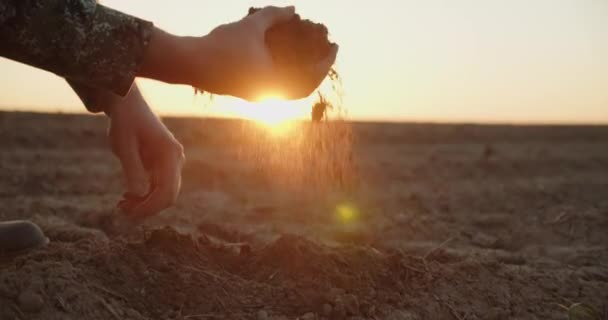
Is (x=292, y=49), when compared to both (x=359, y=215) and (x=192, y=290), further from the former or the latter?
(x=359, y=215)

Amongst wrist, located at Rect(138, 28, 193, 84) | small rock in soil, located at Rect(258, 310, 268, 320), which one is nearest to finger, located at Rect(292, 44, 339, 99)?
wrist, located at Rect(138, 28, 193, 84)

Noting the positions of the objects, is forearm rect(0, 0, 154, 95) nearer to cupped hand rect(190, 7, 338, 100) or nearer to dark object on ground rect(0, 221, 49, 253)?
cupped hand rect(190, 7, 338, 100)

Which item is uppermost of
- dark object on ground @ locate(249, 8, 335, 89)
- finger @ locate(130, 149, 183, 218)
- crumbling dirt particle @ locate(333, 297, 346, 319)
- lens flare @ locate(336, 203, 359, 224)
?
dark object on ground @ locate(249, 8, 335, 89)

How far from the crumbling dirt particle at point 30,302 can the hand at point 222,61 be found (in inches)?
31.3

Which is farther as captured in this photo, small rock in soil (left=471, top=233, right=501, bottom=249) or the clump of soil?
small rock in soil (left=471, top=233, right=501, bottom=249)

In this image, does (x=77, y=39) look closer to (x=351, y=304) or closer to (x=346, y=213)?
(x=351, y=304)

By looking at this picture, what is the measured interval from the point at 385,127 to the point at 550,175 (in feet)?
22.2

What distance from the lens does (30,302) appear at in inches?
74.6

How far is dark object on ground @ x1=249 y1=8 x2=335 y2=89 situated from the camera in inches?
66.4

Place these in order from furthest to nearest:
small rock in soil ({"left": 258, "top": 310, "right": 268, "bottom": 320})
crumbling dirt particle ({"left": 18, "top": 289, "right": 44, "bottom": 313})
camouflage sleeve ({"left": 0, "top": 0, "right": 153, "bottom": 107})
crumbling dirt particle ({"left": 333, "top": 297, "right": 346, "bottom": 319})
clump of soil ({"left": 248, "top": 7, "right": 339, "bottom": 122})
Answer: crumbling dirt particle ({"left": 333, "top": 297, "right": 346, "bottom": 319})
small rock in soil ({"left": 258, "top": 310, "right": 268, "bottom": 320})
crumbling dirt particle ({"left": 18, "top": 289, "right": 44, "bottom": 313})
clump of soil ({"left": 248, "top": 7, "right": 339, "bottom": 122})
camouflage sleeve ({"left": 0, "top": 0, "right": 153, "bottom": 107})

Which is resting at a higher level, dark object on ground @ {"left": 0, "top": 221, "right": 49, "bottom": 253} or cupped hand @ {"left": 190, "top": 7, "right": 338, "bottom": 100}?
cupped hand @ {"left": 190, "top": 7, "right": 338, "bottom": 100}

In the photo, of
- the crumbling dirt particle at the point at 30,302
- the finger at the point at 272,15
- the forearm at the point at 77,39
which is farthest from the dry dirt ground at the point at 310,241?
the finger at the point at 272,15

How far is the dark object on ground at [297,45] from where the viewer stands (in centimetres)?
169

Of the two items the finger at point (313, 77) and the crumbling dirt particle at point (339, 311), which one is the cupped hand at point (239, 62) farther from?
the crumbling dirt particle at point (339, 311)
